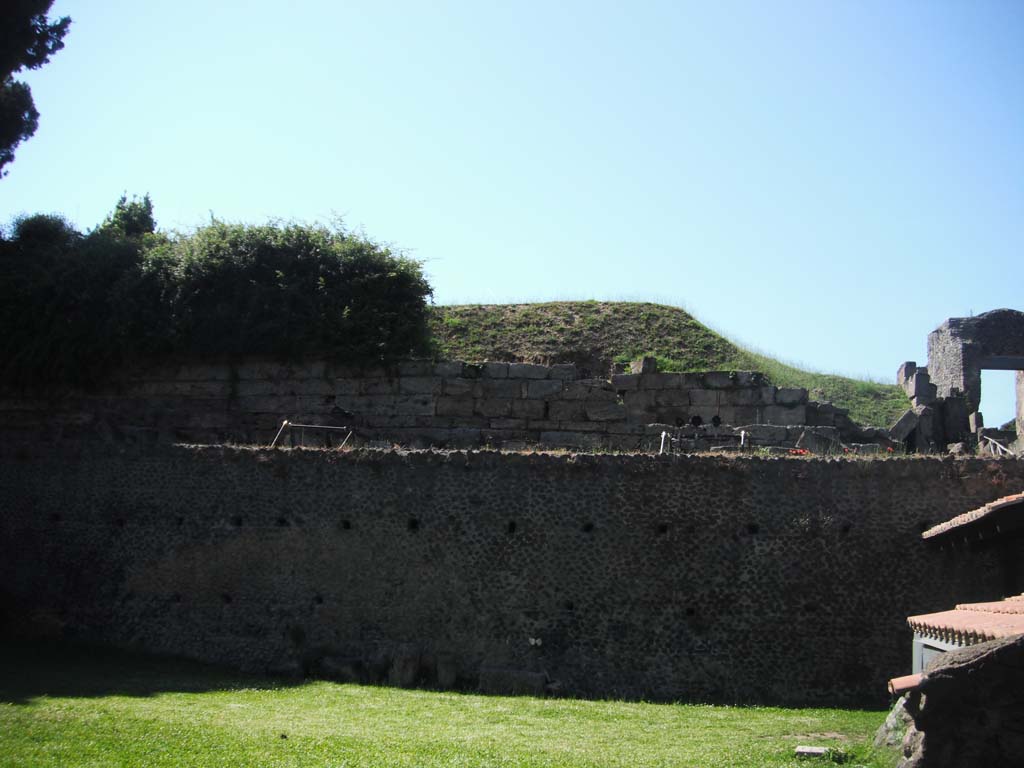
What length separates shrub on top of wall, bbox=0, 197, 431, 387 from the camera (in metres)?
21.9

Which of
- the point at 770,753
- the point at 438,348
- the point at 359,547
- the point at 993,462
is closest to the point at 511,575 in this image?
the point at 359,547

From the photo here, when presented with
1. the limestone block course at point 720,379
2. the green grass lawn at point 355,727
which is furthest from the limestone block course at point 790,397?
the green grass lawn at point 355,727

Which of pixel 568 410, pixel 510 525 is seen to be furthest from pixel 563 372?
pixel 510 525

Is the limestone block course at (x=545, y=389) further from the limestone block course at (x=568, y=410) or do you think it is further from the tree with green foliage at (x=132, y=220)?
the tree with green foliage at (x=132, y=220)

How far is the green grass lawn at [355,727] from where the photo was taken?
33.7 feet

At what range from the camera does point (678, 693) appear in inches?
547

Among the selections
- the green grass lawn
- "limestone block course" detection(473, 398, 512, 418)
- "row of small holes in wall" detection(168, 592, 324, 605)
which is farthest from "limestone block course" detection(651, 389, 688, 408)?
the green grass lawn

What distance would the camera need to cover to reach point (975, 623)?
9977 mm

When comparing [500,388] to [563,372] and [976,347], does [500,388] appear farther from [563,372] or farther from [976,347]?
[976,347]

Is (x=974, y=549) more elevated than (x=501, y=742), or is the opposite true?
(x=974, y=549)

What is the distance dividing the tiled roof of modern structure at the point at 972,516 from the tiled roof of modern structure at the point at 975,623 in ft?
4.02

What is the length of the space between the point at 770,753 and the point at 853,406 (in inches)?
554

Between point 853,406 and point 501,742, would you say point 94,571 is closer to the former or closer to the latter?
point 501,742

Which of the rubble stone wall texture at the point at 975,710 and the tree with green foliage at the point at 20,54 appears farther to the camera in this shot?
the tree with green foliage at the point at 20,54
